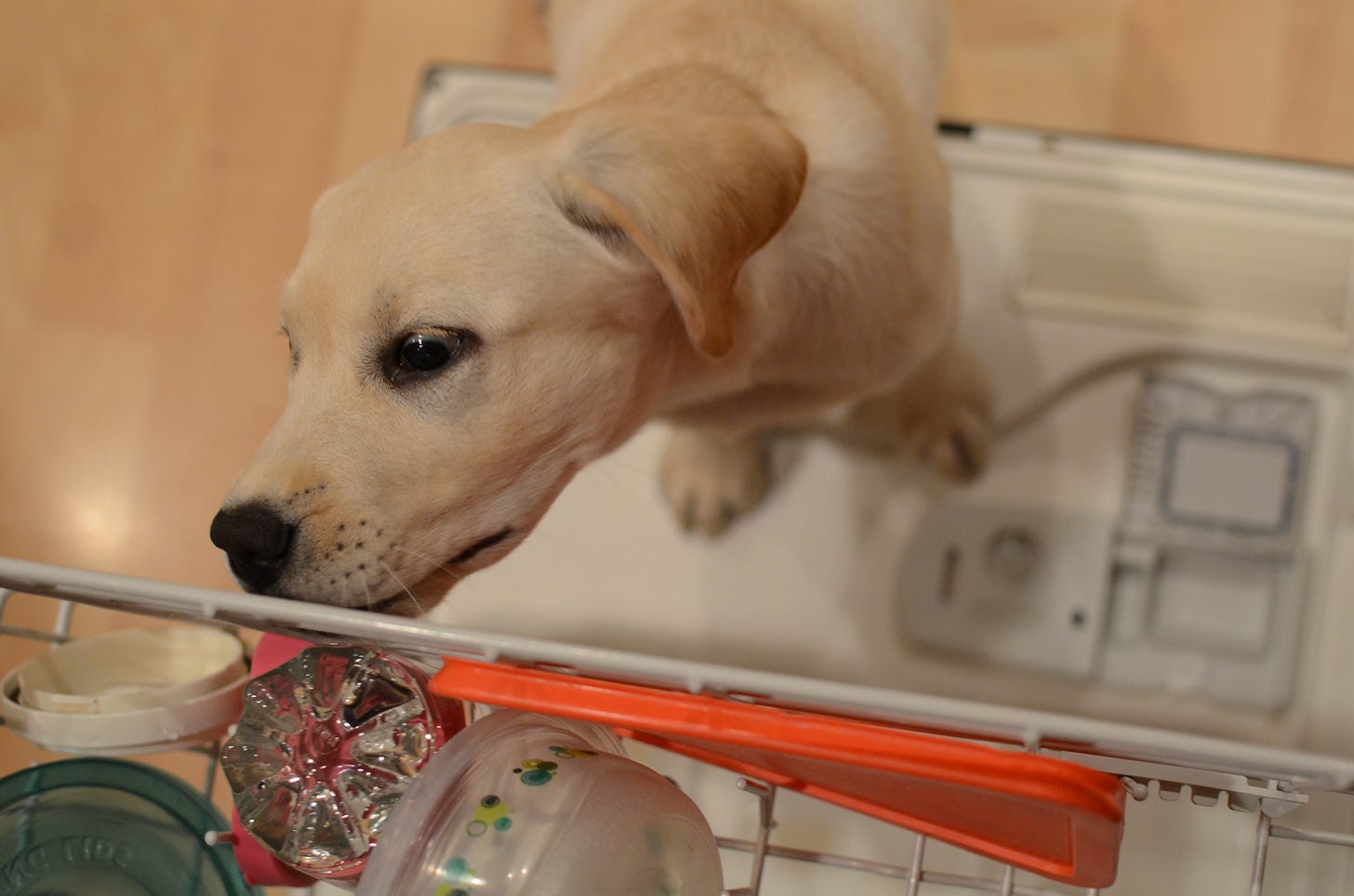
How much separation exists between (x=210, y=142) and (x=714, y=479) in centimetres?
98

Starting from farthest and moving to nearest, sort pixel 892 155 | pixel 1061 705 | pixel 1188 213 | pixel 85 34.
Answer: pixel 85 34
pixel 1188 213
pixel 1061 705
pixel 892 155

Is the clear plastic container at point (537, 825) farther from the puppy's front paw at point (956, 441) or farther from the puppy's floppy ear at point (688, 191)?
the puppy's front paw at point (956, 441)

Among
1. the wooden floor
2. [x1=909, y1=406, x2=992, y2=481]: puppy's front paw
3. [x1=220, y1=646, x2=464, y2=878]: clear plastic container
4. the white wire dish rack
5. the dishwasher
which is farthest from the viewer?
the wooden floor

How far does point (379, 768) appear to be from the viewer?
732 mm

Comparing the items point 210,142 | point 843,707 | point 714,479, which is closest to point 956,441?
point 714,479

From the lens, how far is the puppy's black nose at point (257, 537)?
730 millimetres

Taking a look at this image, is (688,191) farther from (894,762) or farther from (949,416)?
(949,416)

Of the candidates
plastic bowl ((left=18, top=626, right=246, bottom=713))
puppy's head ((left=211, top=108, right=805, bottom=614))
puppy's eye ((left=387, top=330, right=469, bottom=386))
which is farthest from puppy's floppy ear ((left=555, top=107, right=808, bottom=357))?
plastic bowl ((left=18, top=626, right=246, bottom=713))

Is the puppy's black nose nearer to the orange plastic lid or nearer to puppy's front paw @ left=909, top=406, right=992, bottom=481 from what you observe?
the orange plastic lid

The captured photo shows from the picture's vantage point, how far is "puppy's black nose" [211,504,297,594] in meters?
0.73

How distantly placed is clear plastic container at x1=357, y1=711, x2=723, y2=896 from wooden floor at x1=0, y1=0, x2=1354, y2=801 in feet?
3.43

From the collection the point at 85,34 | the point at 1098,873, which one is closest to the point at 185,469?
the point at 85,34

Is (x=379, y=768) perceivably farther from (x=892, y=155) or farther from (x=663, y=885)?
(x=892, y=155)

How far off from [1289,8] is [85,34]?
179cm
